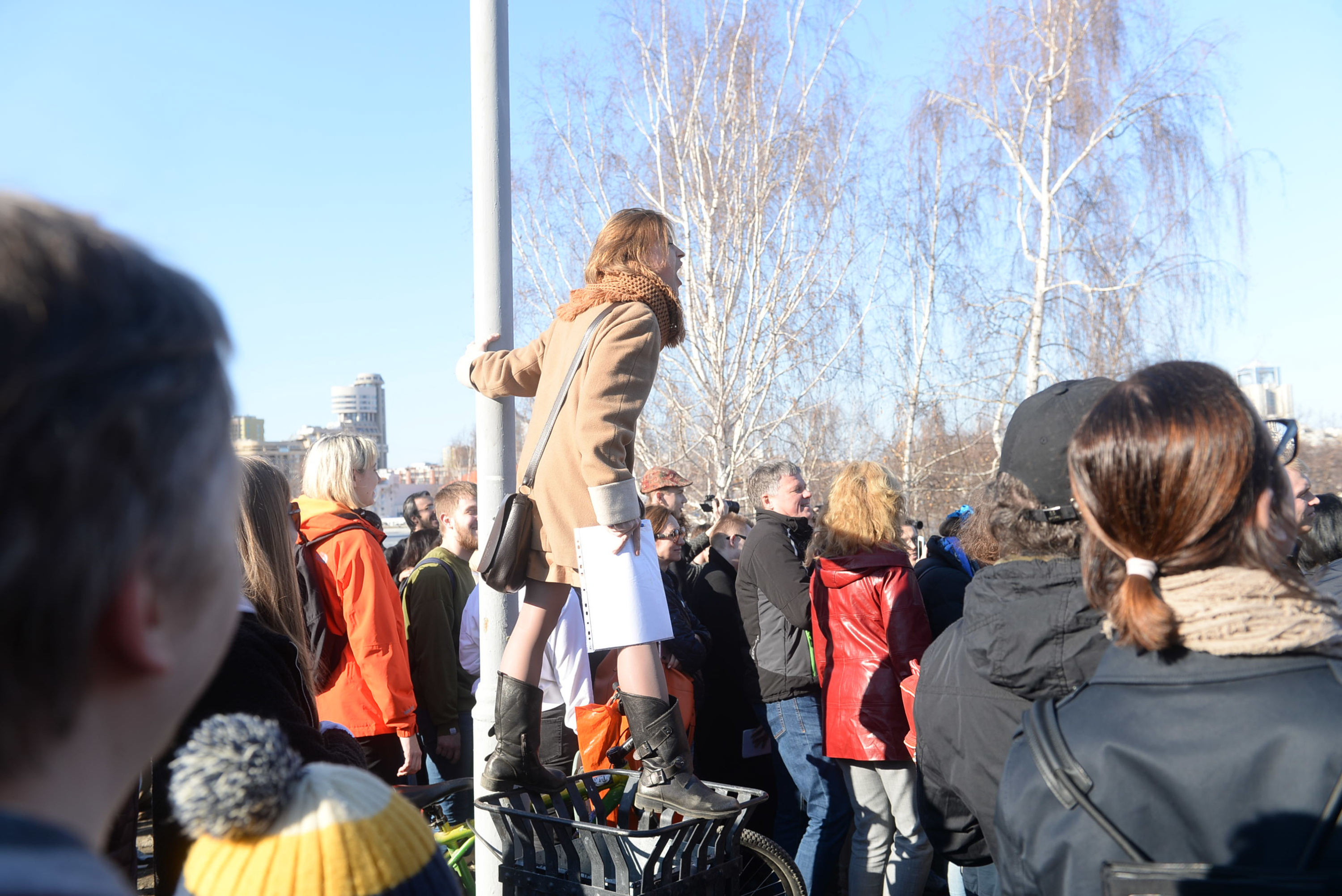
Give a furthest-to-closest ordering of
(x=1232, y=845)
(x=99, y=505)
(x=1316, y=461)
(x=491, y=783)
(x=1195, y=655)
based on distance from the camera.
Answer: (x=1316, y=461) → (x=491, y=783) → (x=1195, y=655) → (x=1232, y=845) → (x=99, y=505)

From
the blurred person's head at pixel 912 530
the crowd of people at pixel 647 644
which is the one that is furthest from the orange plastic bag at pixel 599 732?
the blurred person's head at pixel 912 530

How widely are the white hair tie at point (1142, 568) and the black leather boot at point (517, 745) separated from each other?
1.74 m

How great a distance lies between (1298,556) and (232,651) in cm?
456

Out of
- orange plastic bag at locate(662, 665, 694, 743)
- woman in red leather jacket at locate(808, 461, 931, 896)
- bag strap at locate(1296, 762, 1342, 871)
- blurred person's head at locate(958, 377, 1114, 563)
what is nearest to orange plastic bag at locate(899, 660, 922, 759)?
woman in red leather jacket at locate(808, 461, 931, 896)

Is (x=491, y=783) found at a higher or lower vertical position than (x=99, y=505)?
lower

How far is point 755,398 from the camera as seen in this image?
625 inches

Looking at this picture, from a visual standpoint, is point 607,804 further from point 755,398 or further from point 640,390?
point 755,398

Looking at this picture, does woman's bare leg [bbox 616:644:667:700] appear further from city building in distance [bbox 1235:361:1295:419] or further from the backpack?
city building in distance [bbox 1235:361:1295:419]

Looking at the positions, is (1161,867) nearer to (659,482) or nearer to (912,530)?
(659,482)

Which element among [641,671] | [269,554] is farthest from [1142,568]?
[269,554]

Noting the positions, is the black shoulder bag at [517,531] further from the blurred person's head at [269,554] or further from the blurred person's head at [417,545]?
the blurred person's head at [417,545]

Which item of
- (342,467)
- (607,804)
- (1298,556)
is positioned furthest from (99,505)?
(1298,556)

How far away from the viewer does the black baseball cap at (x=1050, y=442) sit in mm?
2170

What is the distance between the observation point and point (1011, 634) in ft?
6.59
